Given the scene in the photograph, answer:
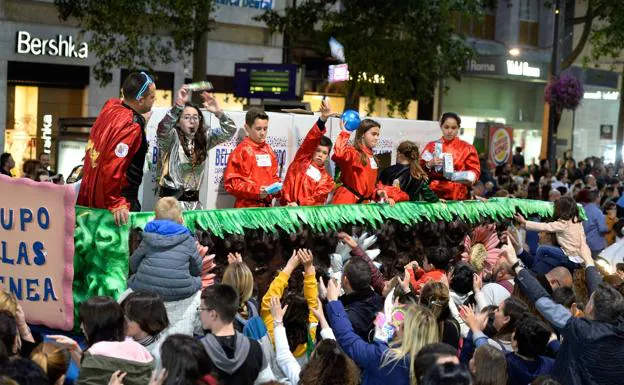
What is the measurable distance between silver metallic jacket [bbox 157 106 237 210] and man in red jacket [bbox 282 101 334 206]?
35.9 inches

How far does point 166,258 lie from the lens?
7062mm

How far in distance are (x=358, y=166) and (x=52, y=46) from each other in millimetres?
13545

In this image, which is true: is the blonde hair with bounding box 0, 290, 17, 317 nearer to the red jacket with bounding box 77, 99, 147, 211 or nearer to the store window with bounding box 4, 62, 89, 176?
the red jacket with bounding box 77, 99, 147, 211

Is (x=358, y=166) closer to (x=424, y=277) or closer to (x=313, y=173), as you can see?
(x=313, y=173)

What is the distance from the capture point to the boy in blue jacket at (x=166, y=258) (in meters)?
7.05

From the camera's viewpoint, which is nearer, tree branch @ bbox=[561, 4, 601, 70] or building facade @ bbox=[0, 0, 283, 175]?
building facade @ bbox=[0, 0, 283, 175]

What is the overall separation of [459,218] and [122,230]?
384cm

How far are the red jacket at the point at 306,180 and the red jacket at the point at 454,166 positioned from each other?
152cm

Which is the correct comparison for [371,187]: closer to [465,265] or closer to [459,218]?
[459,218]

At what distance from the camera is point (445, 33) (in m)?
21.8

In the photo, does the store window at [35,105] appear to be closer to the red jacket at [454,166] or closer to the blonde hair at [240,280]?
the red jacket at [454,166]

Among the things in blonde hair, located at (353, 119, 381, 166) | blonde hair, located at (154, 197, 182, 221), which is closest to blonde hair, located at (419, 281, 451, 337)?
blonde hair, located at (154, 197, 182, 221)

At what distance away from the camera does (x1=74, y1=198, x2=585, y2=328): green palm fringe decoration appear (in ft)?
24.5

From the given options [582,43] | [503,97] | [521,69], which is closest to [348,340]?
[582,43]
